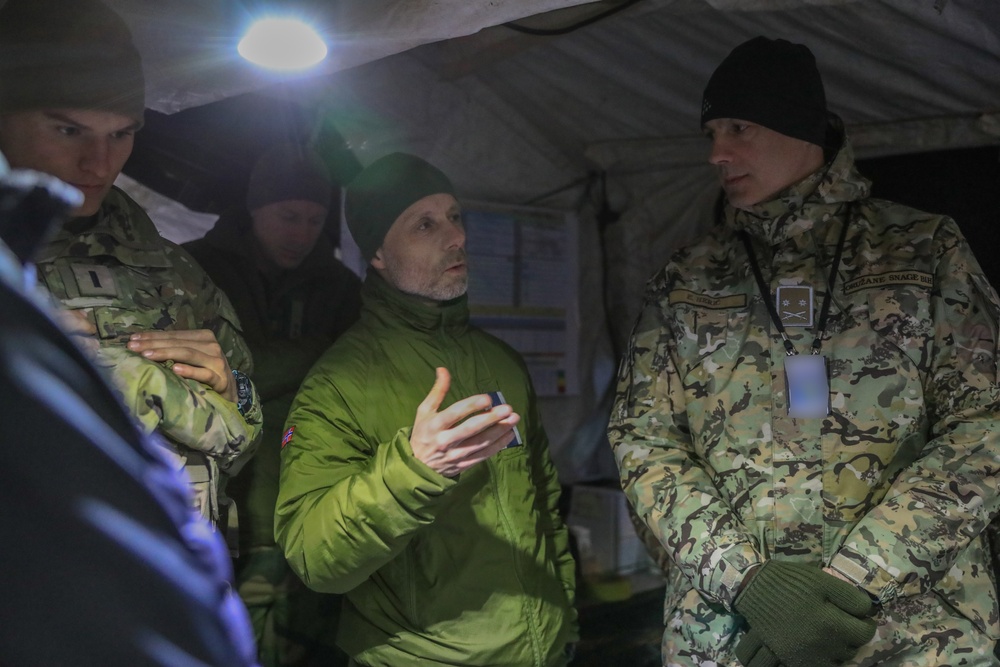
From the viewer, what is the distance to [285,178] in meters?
2.33

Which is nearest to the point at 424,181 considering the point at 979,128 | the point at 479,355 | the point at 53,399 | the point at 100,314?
the point at 479,355

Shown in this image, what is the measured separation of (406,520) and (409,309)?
58cm

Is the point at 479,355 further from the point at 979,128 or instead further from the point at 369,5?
the point at 979,128

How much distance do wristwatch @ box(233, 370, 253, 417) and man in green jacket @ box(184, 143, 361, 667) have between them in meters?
0.65

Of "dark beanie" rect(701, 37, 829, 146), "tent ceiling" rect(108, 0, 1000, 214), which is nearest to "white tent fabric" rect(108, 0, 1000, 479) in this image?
"tent ceiling" rect(108, 0, 1000, 214)

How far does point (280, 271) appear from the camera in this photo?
2.34 meters

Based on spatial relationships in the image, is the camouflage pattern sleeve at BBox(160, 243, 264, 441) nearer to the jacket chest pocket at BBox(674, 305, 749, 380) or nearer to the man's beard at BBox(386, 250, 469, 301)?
the man's beard at BBox(386, 250, 469, 301)

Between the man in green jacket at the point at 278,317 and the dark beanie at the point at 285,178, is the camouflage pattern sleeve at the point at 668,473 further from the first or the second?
the dark beanie at the point at 285,178

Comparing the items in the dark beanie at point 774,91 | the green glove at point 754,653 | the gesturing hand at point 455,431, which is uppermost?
the dark beanie at point 774,91

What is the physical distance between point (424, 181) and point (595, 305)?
1223 millimetres

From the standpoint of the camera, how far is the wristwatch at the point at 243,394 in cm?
143

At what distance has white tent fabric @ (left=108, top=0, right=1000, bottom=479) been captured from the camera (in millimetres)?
1715

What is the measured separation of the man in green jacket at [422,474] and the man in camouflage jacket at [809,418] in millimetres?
301

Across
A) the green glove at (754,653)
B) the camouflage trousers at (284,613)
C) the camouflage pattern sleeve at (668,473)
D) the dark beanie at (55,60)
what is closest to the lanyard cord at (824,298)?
the camouflage pattern sleeve at (668,473)
